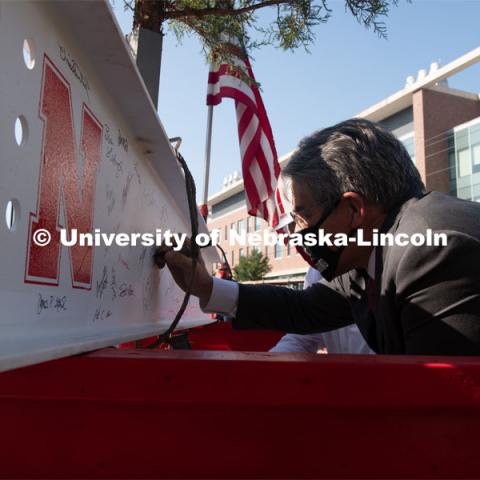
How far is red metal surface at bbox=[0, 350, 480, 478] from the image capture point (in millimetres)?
824

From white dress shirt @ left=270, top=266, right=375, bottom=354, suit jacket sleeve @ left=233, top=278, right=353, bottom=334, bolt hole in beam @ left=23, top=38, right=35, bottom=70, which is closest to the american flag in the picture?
white dress shirt @ left=270, top=266, right=375, bottom=354

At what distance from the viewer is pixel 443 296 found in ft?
4.39

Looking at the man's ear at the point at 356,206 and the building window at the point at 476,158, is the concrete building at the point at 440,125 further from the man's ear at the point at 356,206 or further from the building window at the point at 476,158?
the man's ear at the point at 356,206

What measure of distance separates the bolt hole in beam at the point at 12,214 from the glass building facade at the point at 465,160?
97.9 feet

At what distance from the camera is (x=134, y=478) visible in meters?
0.83

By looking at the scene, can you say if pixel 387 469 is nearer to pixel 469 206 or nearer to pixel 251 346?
pixel 469 206

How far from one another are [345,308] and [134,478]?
1.79 meters

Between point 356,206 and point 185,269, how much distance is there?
0.82m

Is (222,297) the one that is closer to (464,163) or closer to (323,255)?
(323,255)

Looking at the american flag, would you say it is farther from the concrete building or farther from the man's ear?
the concrete building

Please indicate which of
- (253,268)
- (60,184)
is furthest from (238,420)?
(253,268)

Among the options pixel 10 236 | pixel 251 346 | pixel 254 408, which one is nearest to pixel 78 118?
pixel 10 236

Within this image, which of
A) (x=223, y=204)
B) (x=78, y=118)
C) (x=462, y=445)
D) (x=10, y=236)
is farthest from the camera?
(x=223, y=204)
